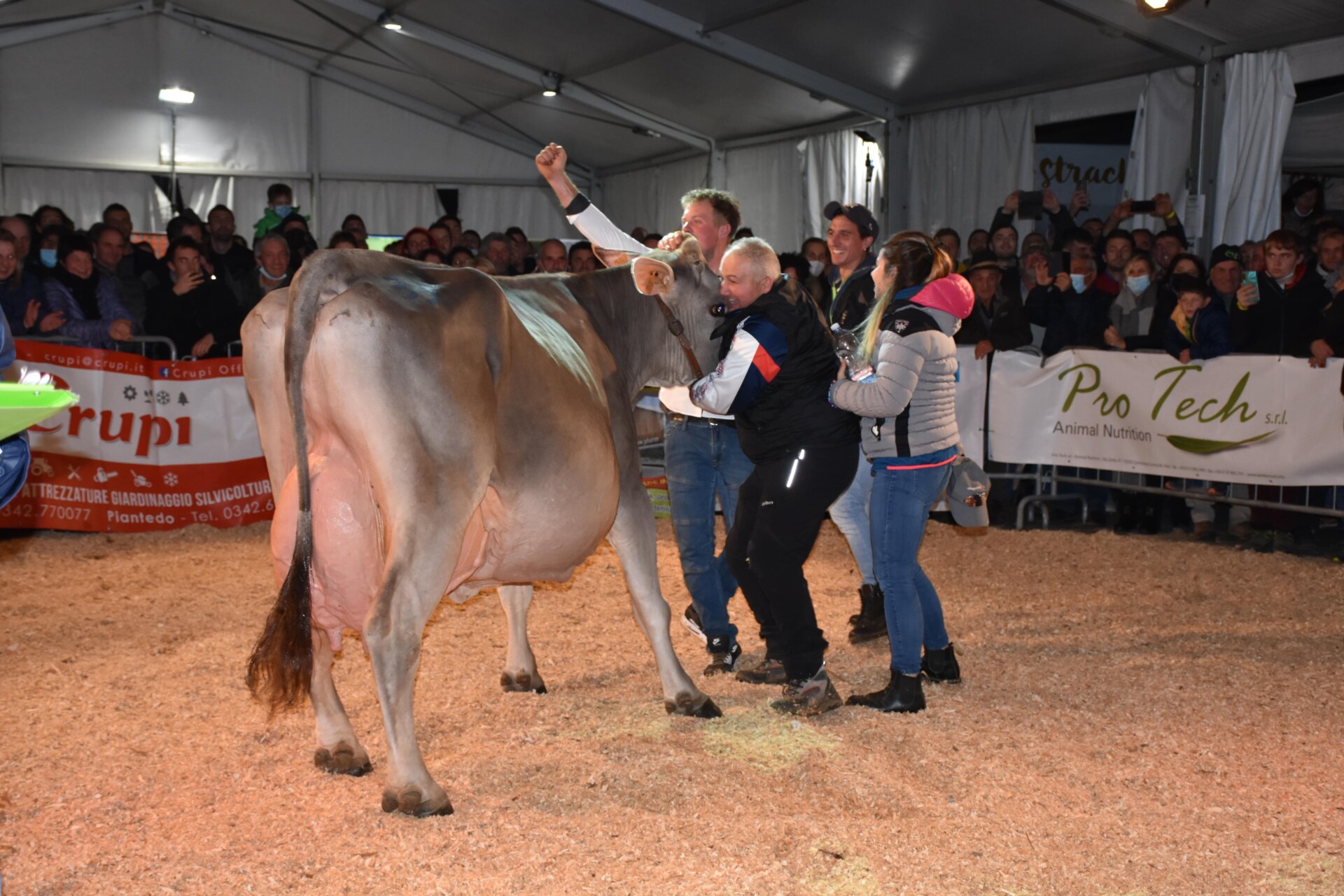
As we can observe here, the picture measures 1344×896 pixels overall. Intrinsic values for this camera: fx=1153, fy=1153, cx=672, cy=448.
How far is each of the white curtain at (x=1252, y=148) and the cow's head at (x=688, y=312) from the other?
7.46 m

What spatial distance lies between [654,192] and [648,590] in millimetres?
16265

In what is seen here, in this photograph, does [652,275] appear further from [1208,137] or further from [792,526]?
[1208,137]

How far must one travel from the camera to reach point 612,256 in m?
5.57

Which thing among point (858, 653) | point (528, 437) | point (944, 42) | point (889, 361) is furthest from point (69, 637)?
point (944, 42)

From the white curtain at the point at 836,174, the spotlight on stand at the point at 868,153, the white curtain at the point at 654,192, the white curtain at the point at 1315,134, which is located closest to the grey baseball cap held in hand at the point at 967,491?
the white curtain at the point at 1315,134

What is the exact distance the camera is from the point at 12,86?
17.9m

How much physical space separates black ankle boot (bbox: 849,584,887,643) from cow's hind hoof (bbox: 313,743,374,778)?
2.70 m

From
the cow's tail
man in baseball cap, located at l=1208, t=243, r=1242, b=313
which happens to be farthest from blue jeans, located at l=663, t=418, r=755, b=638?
man in baseball cap, located at l=1208, t=243, r=1242, b=313

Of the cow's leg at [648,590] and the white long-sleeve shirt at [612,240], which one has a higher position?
the white long-sleeve shirt at [612,240]

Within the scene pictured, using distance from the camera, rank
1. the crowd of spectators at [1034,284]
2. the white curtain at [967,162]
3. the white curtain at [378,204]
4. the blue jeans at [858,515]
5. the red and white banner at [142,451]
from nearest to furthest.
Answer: the blue jeans at [858,515]
the crowd of spectators at [1034,284]
the red and white banner at [142,451]
the white curtain at [967,162]
the white curtain at [378,204]

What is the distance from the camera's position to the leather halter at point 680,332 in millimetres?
4949

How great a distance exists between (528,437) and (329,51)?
56.1ft

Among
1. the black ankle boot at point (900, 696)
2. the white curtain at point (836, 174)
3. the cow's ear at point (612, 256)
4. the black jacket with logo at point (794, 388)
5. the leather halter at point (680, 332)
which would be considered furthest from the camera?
the white curtain at point (836, 174)

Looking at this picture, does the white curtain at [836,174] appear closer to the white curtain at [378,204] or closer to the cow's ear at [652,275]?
the white curtain at [378,204]
